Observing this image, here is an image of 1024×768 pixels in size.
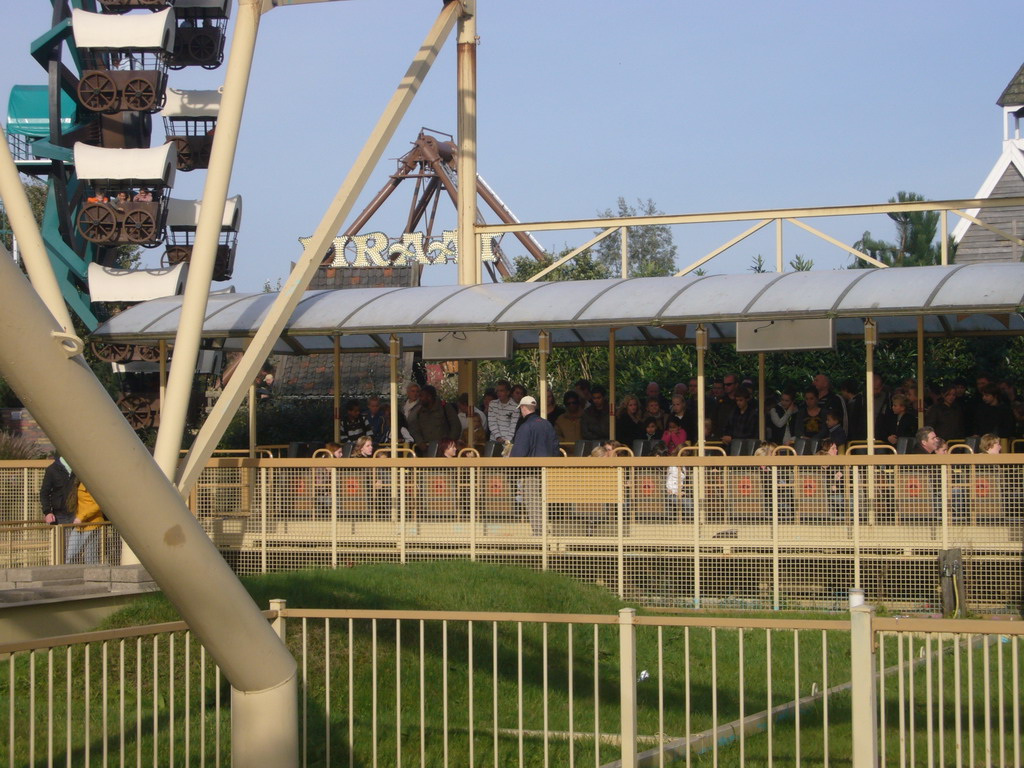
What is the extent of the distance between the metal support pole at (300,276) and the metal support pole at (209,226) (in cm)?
27

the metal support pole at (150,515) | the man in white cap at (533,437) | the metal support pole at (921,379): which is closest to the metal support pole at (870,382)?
the metal support pole at (921,379)

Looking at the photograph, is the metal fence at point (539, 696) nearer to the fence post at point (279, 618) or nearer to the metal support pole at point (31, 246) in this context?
the fence post at point (279, 618)

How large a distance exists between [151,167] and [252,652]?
87.8 ft

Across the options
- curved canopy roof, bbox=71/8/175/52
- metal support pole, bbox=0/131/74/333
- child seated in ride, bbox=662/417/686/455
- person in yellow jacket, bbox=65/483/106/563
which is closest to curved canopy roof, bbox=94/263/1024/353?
child seated in ride, bbox=662/417/686/455

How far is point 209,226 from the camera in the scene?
1420 centimetres

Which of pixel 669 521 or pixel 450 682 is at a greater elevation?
pixel 669 521

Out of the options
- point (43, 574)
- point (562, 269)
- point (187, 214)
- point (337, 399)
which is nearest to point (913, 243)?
point (562, 269)

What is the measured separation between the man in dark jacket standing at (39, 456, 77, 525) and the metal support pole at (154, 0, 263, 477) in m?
2.09

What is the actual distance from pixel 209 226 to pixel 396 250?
30455 millimetres

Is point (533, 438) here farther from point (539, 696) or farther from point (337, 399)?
point (539, 696)

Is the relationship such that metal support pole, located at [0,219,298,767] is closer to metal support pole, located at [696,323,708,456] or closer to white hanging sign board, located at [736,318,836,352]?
metal support pole, located at [696,323,708,456]

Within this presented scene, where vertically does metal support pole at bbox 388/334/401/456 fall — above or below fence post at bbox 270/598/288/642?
above

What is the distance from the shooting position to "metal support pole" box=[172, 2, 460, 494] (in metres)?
14.4

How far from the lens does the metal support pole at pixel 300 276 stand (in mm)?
14422
